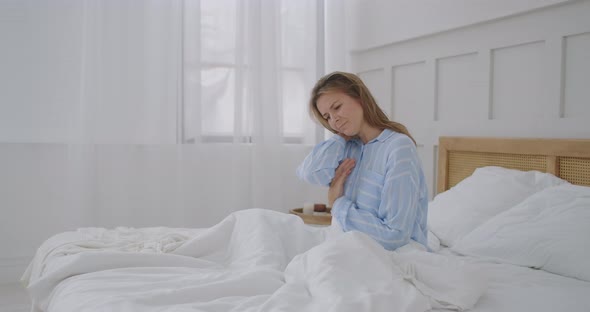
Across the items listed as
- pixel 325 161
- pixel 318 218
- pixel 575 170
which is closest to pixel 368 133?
pixel 325 161

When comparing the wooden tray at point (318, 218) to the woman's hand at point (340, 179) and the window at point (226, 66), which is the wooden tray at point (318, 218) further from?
the woman's hand at point (340, 179)

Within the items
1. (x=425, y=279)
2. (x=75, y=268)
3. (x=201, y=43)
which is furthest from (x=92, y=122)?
(x=425, y=279)

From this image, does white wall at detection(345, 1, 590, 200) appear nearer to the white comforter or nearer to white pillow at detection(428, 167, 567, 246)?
white pillow at detection(428, 167, 567, 246)

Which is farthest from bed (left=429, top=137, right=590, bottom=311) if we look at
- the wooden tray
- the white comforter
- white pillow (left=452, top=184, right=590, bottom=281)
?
the wooden tray

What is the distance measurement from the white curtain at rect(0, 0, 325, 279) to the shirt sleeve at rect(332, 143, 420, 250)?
6.22 feet

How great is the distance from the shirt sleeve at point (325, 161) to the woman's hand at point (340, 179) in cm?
2

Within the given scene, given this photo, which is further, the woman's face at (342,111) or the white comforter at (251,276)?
the woman's face at (342,111)

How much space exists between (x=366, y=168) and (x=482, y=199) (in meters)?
0.66

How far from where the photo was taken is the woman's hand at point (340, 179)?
177 centimetres

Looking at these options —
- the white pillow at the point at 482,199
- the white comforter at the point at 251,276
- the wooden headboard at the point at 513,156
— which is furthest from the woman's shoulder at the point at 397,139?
the wooden headboard at the point at 513,156

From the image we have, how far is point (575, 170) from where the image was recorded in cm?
206

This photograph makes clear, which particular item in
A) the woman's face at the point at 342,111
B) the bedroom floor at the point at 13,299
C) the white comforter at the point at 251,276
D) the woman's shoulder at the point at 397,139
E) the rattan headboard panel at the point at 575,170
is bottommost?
the bedroom floor at the point at 13,299

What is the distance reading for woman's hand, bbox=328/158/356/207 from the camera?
1.77 meters

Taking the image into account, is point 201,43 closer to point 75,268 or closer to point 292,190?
point 292,190
